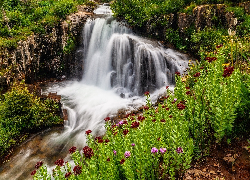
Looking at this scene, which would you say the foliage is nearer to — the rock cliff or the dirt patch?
the rock cliff

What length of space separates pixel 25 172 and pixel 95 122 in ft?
9.34

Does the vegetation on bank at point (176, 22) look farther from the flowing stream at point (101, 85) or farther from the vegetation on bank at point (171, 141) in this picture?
the vegetation on bank at point (171, 141)

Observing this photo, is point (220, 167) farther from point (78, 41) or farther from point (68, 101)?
point (78, 41)

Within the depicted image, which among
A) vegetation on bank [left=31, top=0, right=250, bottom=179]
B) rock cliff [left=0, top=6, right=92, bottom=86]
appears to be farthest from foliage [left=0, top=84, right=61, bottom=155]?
vegetation on bank [left=31, top=0, right=250, bottom=179]

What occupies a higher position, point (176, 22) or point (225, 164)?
point (176, 22)

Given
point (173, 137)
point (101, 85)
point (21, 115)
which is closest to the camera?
point (173, 137)

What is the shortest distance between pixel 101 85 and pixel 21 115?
14.3 ft

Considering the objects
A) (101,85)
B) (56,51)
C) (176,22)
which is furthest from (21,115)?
(176,22)

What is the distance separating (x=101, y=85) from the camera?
35.0 feet

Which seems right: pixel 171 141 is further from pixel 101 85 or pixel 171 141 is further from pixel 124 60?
pixel 101 85

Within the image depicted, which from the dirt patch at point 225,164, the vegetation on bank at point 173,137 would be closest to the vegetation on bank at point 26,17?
the vegetation on bank at point 173,137

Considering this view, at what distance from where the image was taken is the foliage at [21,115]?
23.2 ft

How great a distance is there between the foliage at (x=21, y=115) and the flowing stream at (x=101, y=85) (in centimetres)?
47

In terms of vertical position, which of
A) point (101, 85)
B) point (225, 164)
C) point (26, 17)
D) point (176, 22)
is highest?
point (26, 17)
